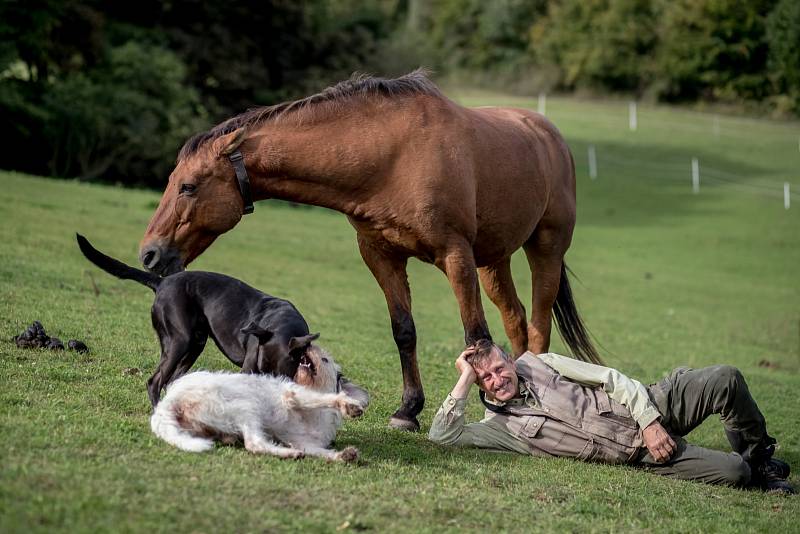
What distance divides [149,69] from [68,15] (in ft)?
10.4

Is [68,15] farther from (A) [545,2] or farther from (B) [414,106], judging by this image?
(A) [545,2]

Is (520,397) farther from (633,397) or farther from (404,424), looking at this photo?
(404,424)

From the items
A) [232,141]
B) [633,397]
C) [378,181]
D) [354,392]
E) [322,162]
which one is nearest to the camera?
[354,392]

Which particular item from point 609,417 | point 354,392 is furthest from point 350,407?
point 609,417

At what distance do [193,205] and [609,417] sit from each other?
3.45 metres

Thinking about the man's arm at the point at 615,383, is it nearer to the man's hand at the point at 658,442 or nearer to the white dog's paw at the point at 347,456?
the man's hand at the point at 658,442

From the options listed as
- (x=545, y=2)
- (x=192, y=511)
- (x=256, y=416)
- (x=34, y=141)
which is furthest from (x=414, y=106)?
(x=545, y=2)

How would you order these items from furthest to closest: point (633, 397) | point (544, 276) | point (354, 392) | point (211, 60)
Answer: point (211, 60) < point (544, 276) < point (633, 397) < point (354, 392)

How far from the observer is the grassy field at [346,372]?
16.3 feet

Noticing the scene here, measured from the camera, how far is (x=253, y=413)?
19.3 ft

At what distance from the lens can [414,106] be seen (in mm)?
7758

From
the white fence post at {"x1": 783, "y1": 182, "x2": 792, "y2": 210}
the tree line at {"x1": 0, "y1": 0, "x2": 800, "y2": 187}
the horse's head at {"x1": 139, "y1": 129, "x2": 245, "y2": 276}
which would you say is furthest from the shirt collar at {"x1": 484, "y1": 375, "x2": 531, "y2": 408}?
the white fence post at {"x1": 783, "y1": 182, "x2": 792, "y2": 210}

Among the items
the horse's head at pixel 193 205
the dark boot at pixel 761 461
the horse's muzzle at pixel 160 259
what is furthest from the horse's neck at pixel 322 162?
the dark boot at pixel 761 461

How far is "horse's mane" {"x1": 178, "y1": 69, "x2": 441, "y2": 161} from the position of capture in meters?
7.30
